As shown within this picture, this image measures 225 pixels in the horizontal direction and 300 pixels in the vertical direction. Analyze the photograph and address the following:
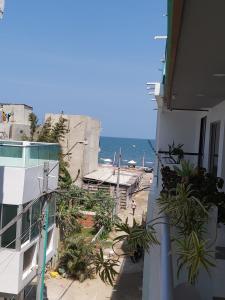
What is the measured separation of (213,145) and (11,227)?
5.75 meters

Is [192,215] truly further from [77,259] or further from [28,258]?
[77,259]

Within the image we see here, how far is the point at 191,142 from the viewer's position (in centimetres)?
1598

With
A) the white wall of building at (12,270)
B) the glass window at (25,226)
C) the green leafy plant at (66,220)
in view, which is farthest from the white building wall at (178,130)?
the green leafy plant at (66,220)

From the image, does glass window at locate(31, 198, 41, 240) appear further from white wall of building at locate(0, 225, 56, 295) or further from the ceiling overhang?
the ceiling overhang

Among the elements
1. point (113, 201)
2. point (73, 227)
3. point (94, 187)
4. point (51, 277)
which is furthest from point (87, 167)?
point (51, 277)

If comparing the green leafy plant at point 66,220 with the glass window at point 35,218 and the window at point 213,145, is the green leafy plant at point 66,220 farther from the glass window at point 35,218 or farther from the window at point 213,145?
the window at point 213,145

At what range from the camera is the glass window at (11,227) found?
478 inches

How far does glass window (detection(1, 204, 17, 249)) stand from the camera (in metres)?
12.2

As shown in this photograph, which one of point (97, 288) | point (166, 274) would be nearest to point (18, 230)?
point (97, 288)

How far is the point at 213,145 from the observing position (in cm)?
1023

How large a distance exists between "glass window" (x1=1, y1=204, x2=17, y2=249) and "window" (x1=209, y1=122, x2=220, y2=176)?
541 cm

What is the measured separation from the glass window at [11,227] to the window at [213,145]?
5.41 m

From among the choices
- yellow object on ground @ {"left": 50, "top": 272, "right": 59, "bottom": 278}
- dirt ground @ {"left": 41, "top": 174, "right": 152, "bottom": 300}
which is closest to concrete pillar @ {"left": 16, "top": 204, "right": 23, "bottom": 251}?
dirt ground @ {"left": 41, "top": 174, "right": 152, "bottom": 300}

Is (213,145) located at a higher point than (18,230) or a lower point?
higher
